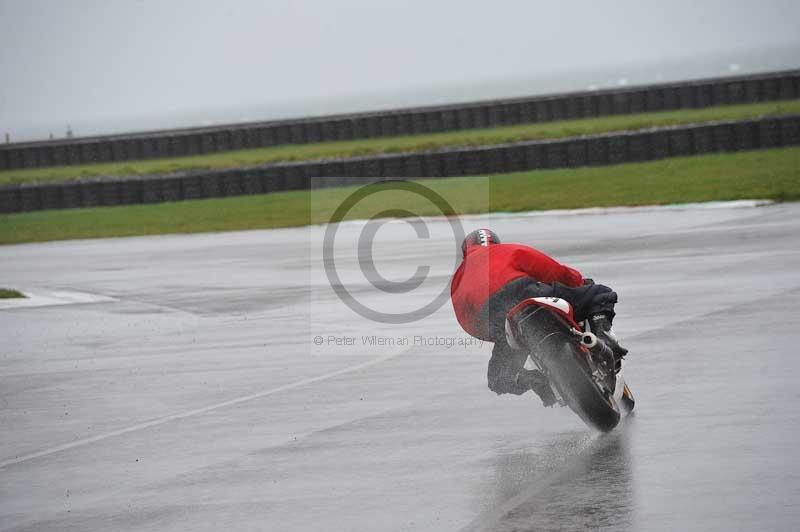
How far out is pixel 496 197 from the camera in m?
26.9

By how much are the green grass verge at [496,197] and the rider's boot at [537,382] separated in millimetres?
14139

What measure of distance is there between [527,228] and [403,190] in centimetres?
965

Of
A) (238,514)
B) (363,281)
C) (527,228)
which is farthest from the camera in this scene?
(527,228)

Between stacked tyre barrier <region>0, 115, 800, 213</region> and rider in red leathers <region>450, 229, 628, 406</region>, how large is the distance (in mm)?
20926

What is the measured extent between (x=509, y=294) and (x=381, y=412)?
1.62m

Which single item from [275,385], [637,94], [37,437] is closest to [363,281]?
[275,385]

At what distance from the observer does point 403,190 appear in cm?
3091

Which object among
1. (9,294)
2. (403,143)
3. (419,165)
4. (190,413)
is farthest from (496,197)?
(190,413)

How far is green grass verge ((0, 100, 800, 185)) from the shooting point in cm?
3428

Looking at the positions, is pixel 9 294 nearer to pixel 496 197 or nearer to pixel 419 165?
pixel 496 197

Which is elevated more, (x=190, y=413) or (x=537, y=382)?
(x=537, y=382)

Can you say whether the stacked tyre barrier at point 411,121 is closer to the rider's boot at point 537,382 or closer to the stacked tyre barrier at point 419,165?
the stacked tyre barrier at point 419,165

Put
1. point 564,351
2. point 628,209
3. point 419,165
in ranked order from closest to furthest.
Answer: point 564,351 → point 628,209 → point 419,165

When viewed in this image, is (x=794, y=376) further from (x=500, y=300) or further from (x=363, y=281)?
(x=363, y=281)
